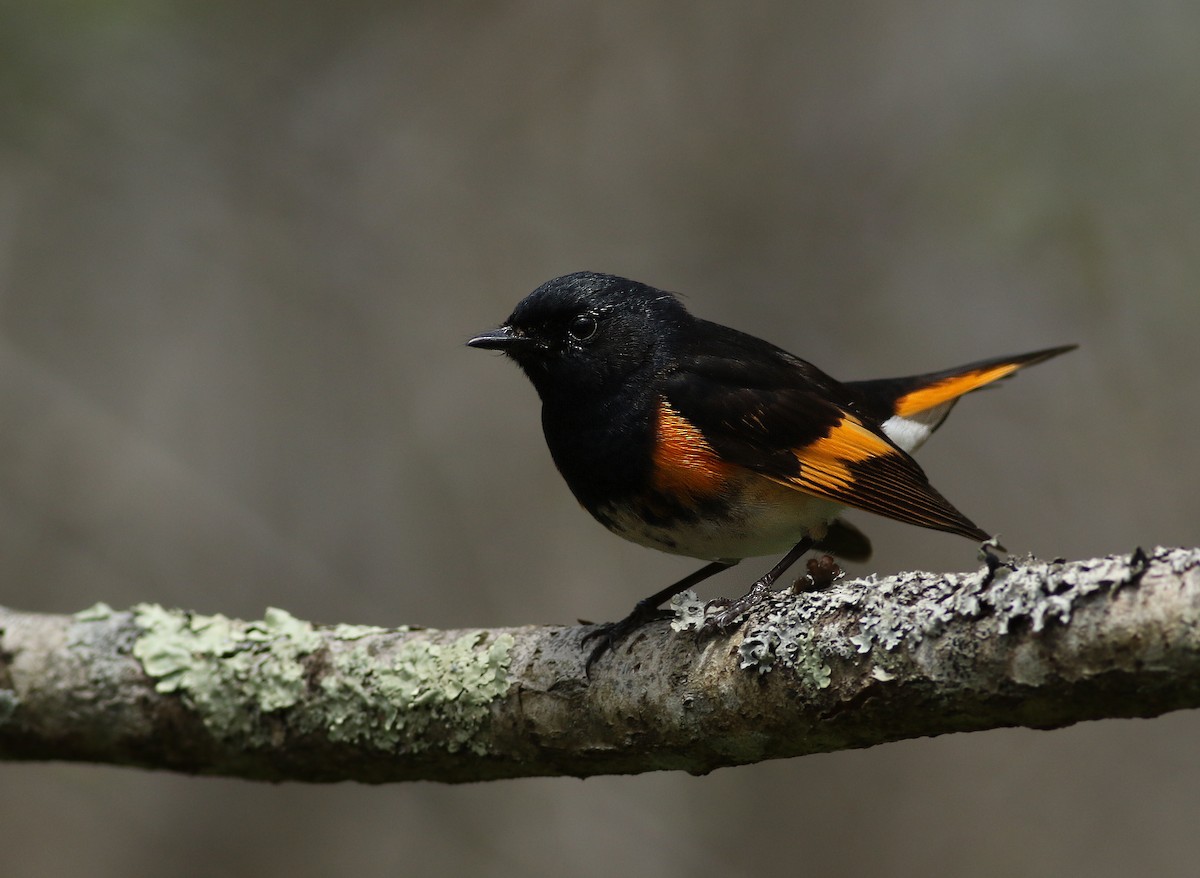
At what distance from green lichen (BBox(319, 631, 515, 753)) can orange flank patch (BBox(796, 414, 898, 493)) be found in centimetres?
91

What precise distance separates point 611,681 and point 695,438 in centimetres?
74

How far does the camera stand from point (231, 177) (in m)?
5.73

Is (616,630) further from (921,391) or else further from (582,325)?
(921,391)

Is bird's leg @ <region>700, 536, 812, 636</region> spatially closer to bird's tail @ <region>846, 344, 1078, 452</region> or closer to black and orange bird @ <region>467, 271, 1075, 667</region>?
black and orange bird @ <region>467, 271, 1075, 667</region>

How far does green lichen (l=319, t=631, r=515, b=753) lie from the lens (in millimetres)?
2473

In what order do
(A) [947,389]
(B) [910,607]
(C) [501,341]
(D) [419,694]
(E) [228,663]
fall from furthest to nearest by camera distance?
(A) [947,389] → (C) [501,341] → (E) [228,663] → (D) [419,694] → (B) [910,607]

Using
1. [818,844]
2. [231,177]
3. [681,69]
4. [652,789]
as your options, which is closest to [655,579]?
[652,789]

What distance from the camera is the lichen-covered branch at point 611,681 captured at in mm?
1550

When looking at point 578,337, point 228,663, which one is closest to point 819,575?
point 578,337

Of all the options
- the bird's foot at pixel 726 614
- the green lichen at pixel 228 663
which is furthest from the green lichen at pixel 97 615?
the bird's foot at pixel 726 614

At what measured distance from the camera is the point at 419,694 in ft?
8.25

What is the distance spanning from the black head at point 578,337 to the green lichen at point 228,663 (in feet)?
3.24

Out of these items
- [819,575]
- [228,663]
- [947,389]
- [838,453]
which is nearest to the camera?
[819,575]

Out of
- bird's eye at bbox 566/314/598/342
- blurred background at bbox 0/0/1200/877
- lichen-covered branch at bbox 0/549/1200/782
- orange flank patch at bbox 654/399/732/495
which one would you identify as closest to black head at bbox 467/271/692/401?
bird's eye at bbox 566/314/598/342
